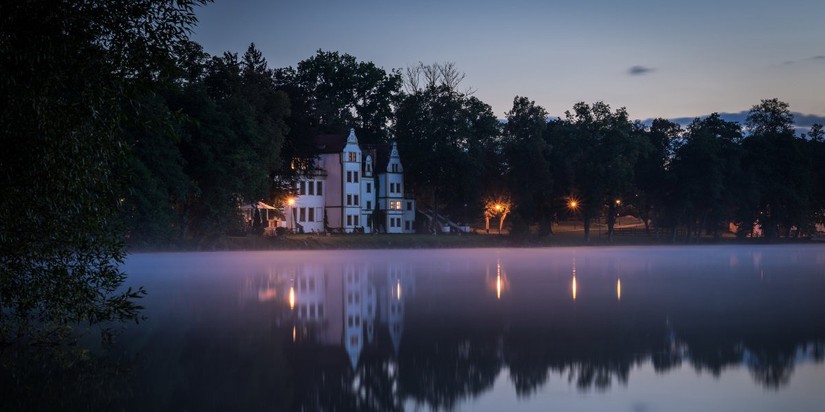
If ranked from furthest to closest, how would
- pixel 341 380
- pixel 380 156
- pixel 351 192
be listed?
1. pixel 380 156
2. pixel 351 192
3. pixel 341 380

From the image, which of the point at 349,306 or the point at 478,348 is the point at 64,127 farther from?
the point at 349,306

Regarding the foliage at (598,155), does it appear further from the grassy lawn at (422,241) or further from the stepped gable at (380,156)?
the stepped gable at (380,156)

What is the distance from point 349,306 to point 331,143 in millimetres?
86975

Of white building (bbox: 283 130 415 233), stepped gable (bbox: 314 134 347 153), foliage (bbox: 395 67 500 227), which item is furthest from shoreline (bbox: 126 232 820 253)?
stepped gable (bbox: 314 134 347 153)

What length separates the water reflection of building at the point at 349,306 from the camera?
19.6 meters

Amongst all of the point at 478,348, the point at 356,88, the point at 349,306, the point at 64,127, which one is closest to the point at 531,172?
the point at 356,88

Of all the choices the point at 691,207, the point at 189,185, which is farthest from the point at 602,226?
the point at 189,185

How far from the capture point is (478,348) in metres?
18.0

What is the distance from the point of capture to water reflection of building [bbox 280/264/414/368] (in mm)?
19559

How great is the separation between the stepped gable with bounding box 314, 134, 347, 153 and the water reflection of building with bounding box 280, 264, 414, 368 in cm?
6591

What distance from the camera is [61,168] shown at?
48.2 ft

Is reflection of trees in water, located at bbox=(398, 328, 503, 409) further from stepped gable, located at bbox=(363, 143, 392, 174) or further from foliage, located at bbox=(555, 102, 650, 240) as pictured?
stepped gable, located at bbox=(363, 143, 392, 174)

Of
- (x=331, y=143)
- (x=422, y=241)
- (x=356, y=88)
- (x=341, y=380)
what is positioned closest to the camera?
(x=341, y=380)

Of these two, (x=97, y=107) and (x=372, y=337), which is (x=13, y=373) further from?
(x=372, y=337)
